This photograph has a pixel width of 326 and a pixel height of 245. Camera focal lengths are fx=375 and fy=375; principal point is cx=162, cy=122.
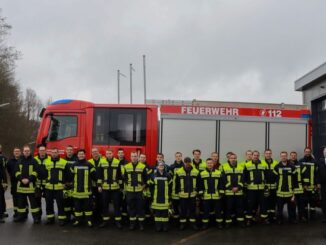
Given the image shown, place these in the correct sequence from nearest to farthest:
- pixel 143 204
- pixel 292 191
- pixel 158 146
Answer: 1. pixel 143 204
2. pixel 292 191
3. pixel 158 146

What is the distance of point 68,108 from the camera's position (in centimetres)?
1034

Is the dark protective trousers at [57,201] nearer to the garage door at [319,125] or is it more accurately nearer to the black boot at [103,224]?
the black boot at [103,224]

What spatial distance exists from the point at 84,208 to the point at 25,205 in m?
1.59

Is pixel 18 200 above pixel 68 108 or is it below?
below

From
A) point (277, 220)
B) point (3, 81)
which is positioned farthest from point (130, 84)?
point (277, 220)

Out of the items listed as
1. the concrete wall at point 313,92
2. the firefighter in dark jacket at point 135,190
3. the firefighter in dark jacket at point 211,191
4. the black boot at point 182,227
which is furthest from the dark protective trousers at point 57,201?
the concrete wall at point 313,92

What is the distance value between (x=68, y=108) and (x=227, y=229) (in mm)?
5273

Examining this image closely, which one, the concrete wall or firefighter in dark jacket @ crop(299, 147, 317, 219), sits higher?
the concrete wall

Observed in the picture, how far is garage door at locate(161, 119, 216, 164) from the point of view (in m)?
9.95

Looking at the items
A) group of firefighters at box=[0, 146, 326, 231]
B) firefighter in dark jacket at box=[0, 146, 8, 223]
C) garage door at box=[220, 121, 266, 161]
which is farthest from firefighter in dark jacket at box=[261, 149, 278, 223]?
firefighter in dark jacket at box=[0, 146, 8, 223]

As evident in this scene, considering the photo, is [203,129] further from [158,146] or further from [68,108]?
[68,108]

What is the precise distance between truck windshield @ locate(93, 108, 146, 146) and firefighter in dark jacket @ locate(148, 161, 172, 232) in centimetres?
176

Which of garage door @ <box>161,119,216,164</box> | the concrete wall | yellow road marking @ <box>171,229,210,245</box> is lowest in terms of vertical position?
yellow road marking @ <box>171,229,210,245</box>

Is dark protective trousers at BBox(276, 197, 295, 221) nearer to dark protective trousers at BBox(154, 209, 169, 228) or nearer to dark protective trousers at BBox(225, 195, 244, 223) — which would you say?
dark protective trousers at BBox(225, 195, 244, 223)
